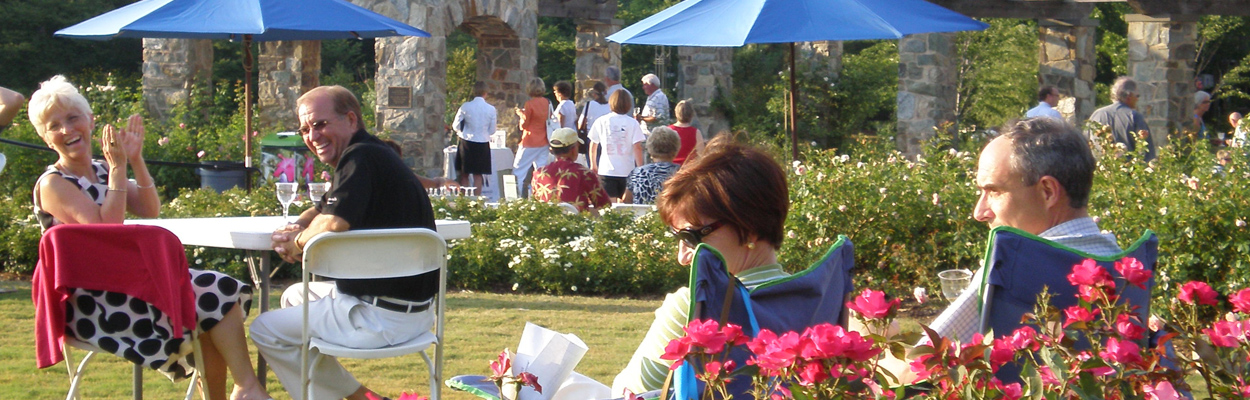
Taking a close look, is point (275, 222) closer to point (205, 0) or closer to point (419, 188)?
point (419, 188)

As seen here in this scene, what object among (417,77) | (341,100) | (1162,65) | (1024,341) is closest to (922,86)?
(1162,65)

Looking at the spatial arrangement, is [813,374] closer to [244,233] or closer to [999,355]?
[999,355]

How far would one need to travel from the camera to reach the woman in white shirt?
9.02m

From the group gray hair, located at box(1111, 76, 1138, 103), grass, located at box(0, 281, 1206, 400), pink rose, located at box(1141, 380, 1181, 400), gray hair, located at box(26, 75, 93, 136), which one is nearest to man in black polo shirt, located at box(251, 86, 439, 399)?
gray hair, located at box(26, 75, 93, 136)

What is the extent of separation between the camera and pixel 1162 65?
1338 cm

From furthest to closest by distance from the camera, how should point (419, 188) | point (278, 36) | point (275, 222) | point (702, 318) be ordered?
1. point (278, 36)
2. point (275, 222)
3. point (419, 188)
4. point (702, 318)

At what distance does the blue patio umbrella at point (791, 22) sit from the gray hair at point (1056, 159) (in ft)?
13.2

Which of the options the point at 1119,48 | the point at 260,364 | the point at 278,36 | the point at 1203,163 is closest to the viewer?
the point at 260,364

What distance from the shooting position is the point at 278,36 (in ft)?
27.3

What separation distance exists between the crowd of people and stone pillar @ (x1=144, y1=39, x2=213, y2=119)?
986cm

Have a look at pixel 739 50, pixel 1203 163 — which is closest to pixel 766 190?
pixel 1203 163

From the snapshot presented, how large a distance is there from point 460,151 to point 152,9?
4.57m

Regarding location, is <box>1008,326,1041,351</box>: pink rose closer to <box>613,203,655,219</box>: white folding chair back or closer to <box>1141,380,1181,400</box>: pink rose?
<box>1141,380,1181,400</box>: pink rose

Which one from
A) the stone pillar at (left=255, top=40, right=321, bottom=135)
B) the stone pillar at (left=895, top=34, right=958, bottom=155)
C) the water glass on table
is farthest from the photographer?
the stone pillar at (left=255, top=40, right=321, bottom=135)
